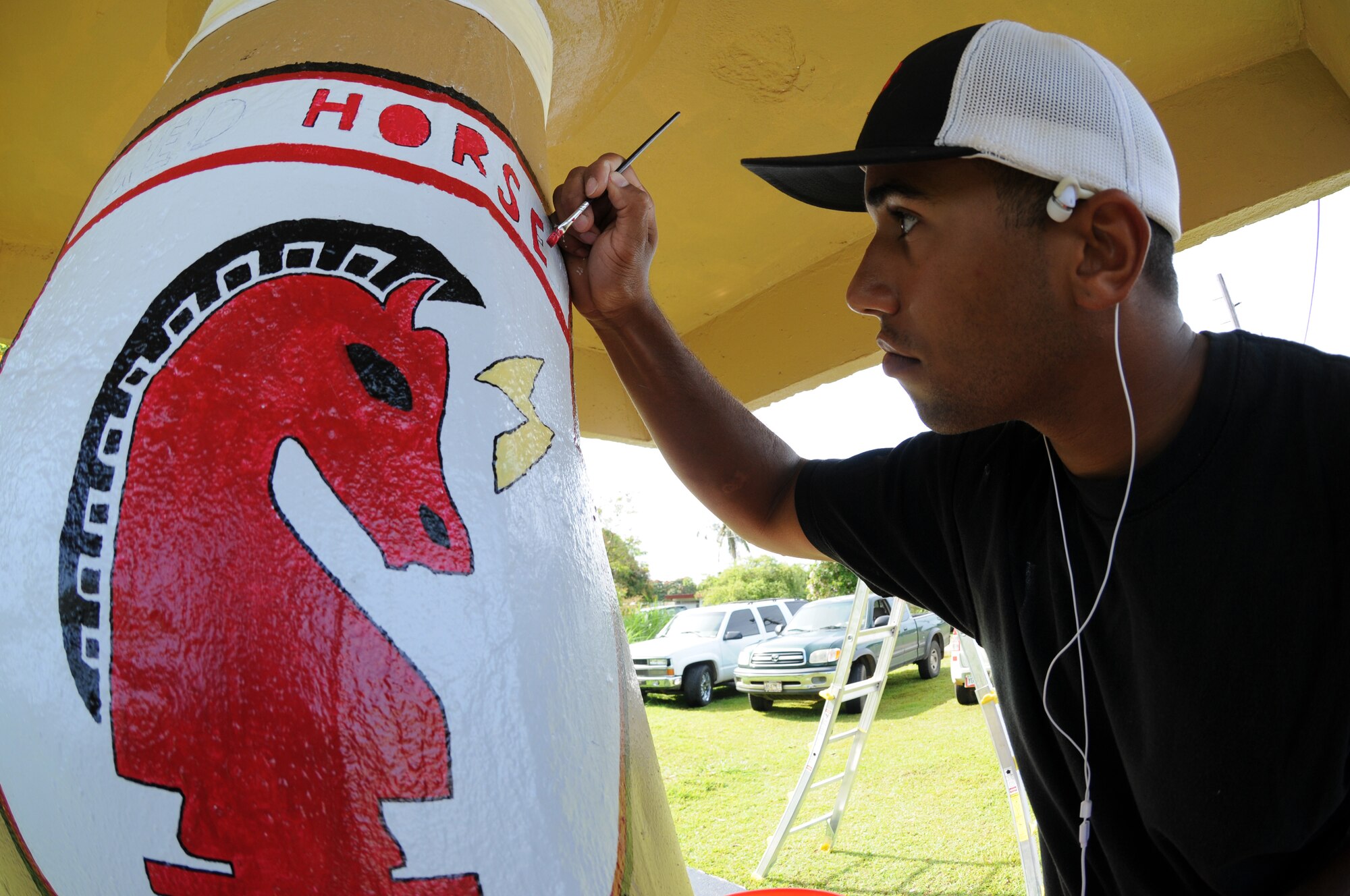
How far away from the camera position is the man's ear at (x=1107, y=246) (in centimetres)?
108

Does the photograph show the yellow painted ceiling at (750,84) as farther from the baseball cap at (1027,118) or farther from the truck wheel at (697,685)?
the truck wheel at (697,685)

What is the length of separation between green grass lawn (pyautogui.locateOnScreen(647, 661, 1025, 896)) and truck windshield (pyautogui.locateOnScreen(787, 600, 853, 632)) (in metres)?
1.22

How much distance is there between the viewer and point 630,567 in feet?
109

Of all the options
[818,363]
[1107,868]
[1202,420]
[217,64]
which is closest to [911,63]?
[1202,420]

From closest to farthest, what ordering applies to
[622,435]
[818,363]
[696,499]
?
1. [696,499]
2. [818,363]
3. [622,435]

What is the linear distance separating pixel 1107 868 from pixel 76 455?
1.35 meters

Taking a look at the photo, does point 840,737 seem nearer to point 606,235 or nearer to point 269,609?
point 606,235

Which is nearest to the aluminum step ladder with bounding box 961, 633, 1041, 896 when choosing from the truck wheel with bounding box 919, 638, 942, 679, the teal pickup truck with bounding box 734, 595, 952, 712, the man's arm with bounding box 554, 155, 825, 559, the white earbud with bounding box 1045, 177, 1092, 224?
the man's arm with bounding box 554, 155, 825, 559

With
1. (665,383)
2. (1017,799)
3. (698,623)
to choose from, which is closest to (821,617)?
(698,623)

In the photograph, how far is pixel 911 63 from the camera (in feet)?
4.01

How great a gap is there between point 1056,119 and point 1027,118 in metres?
0.04

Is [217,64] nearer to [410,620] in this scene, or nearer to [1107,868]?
[410,620]

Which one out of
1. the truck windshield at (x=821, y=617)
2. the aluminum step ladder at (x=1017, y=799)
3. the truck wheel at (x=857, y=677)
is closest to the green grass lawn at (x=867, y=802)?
the truck wheel at (x=857, y=677)

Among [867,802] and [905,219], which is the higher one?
[905,219]
